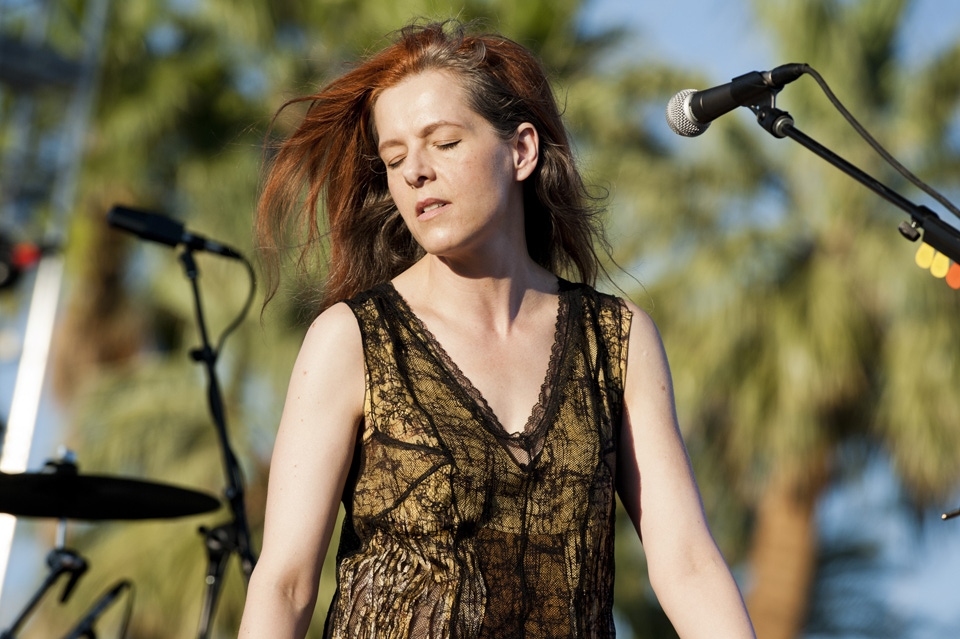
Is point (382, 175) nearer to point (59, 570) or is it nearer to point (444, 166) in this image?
point (444, 166)

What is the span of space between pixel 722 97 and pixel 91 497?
2.77 meters

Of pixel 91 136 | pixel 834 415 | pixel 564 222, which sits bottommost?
pixel 564 222

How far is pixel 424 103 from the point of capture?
2.49 meters

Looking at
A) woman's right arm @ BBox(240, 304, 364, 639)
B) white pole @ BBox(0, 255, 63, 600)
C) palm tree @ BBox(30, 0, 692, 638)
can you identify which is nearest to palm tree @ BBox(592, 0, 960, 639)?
palm tree @ BBox(30, 0, 692, 638)

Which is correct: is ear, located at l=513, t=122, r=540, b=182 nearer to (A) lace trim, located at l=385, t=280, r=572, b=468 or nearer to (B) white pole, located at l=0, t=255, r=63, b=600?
(A) lace trim, located at l=385, t=280, r=572, b=468

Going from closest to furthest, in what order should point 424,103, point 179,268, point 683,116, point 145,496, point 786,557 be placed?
point 424,103 < point 683,116 < point 145,496 < point 786,557 < point 179,268

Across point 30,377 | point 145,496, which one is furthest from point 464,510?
point 30,377

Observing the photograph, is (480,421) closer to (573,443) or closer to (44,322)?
(573,443)

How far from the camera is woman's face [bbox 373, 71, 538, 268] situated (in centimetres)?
244

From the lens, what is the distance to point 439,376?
2396 millimetres

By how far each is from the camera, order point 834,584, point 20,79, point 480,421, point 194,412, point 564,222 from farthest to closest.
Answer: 1. point 834,584
2. point 194,412
3. point 20,79
4. point 564,222
5. point 480,421

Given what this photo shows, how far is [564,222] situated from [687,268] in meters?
7.89

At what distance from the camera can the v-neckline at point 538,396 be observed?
2.35 meters

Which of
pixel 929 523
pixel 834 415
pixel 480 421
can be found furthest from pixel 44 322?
pixel 480 421
